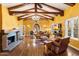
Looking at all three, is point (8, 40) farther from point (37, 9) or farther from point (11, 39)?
point (37, 9)

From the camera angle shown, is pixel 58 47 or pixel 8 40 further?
pixel 58 47

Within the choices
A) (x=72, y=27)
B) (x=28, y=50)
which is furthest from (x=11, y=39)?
(x=72, y=27)

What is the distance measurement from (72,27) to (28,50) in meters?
1.23

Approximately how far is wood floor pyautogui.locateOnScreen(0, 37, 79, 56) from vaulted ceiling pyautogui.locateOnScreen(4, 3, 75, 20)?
2.11 ft

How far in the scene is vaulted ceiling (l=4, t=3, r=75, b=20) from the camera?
11.7 feet

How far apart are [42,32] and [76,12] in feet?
3.13

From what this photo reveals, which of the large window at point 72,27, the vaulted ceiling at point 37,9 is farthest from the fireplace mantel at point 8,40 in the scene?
the large window at point 72,27

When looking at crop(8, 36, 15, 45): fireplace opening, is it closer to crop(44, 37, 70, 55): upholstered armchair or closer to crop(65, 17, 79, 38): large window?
crop(44, 37, 70, 55): upholstered armchair

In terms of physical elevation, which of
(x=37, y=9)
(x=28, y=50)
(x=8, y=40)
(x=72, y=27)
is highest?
(x=37, y=9)

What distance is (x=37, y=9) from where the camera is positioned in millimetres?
3635

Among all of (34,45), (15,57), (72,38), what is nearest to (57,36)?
(72,38)

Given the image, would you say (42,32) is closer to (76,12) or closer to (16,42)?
(16,42)

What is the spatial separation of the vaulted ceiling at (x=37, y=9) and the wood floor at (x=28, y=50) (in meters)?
0.64

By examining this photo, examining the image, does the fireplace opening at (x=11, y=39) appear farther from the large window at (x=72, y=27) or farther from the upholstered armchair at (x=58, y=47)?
the large window at (x=72, y=27)
